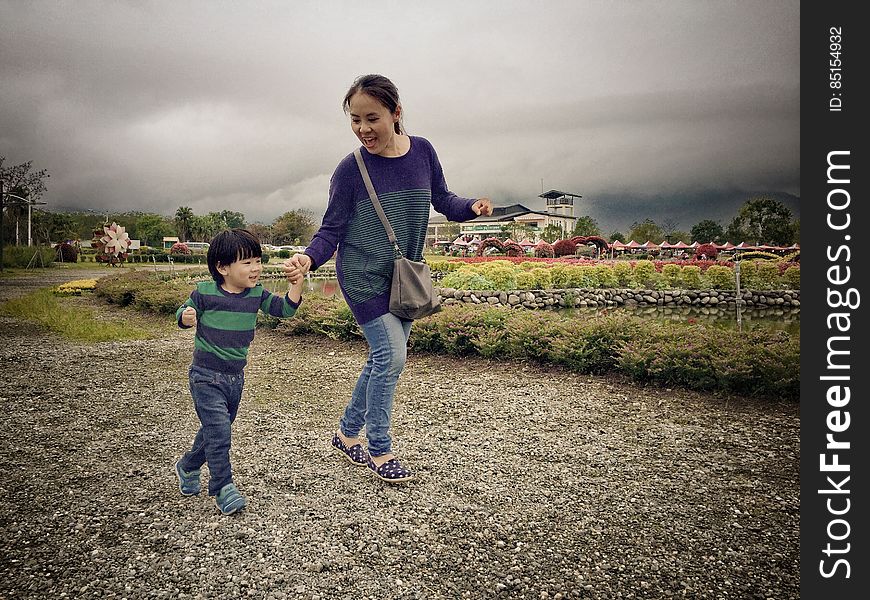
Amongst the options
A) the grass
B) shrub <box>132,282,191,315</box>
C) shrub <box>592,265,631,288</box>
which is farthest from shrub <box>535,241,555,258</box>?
the grass

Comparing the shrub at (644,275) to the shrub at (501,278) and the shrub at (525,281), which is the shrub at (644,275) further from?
the shrub at (501,278)

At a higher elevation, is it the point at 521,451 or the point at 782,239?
the point at 782,239

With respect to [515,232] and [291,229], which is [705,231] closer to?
[515,232]

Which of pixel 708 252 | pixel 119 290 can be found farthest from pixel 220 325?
pixel 708 252

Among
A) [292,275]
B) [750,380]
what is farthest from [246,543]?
[750,380]

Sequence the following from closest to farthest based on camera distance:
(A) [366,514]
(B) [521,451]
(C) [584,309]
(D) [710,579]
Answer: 1. (D) [710,579]
2. (A) [366,514]
3. (B) [521,451]
4. (C) [584,309]

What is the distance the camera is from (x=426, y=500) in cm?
288

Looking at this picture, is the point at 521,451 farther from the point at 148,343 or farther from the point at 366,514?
the point at 148,343

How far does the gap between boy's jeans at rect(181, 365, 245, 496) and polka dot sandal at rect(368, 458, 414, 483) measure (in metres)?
0.75

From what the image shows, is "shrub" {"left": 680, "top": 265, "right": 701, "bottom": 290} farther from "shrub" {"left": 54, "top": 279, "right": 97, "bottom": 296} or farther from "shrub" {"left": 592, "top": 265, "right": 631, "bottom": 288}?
"shrub" {"left": 54, "top": 279, "right": 97, "bottom": 296}

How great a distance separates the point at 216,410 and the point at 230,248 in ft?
2.41

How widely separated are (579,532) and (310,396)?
2926 millimetres

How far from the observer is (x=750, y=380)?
474 cm

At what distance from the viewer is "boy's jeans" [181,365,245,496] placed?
2604 mm
